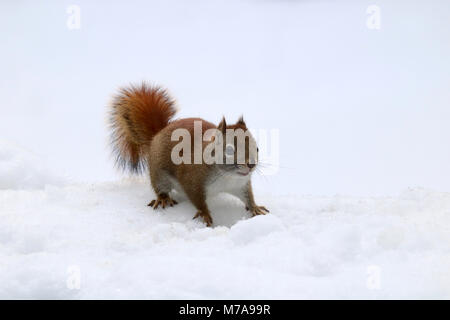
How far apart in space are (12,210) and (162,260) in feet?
4.54

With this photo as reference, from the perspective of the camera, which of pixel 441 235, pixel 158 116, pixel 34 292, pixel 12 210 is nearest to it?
pixel 34 292

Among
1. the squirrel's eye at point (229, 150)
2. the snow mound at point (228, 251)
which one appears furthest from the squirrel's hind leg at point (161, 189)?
the squirrel's eye at point (229, 150)

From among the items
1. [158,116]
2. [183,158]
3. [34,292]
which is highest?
[158,116]

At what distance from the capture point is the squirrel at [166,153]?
3.47 meters

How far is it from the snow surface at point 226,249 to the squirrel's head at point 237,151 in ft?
1.37

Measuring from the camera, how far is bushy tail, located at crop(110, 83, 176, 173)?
4.30m

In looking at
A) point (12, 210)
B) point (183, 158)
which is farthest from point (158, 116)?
point (12, 210)

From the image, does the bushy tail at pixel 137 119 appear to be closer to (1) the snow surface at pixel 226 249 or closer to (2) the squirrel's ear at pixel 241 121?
(1) the snow surface at pixel 226 249

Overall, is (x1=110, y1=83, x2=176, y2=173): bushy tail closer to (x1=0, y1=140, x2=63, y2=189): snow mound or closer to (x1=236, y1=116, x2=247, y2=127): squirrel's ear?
(x1=0, y1=140, x2=63, y2=189): snow mound

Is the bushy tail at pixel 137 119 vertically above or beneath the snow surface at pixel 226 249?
above
